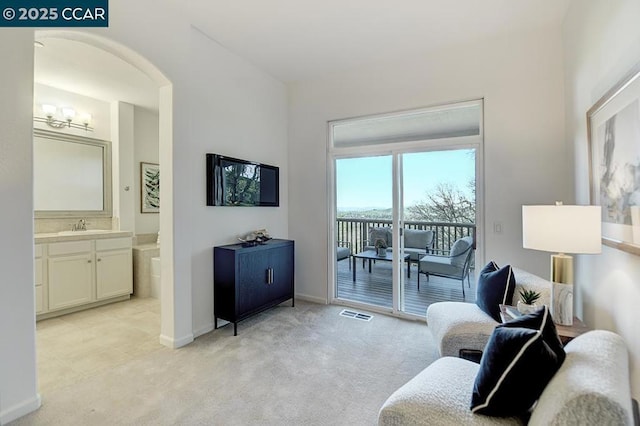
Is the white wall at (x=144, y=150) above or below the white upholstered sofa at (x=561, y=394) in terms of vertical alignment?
above

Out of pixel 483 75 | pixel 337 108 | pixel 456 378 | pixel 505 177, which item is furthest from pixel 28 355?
pixel 483 75

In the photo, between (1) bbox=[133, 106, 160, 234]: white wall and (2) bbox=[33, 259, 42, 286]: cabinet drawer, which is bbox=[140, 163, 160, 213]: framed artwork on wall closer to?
(1) bbox=[133, 106, 160, 234]: white wall

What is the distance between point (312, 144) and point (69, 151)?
3.21 m

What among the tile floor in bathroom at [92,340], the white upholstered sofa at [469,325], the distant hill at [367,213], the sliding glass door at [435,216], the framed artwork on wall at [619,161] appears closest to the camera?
the framed artwork on wall at [619,161]

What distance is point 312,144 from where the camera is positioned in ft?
13.1

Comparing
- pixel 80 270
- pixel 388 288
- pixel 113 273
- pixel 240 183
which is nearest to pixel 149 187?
pixel 113 273

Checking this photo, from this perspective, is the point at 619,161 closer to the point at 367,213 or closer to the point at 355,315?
the point at 367,213

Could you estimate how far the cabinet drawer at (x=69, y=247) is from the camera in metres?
3.35

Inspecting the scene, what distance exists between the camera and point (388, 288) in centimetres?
374

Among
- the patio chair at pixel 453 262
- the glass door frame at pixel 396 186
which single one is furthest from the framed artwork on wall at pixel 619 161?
the patio chair at pixel 453 262

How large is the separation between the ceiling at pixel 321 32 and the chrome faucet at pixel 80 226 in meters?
1.75

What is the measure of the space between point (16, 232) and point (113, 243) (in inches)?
91.7

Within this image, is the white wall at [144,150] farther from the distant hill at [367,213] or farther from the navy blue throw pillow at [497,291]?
the navy blue throw pillow at [497,291]

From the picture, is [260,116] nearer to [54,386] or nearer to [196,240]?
[196,240]
